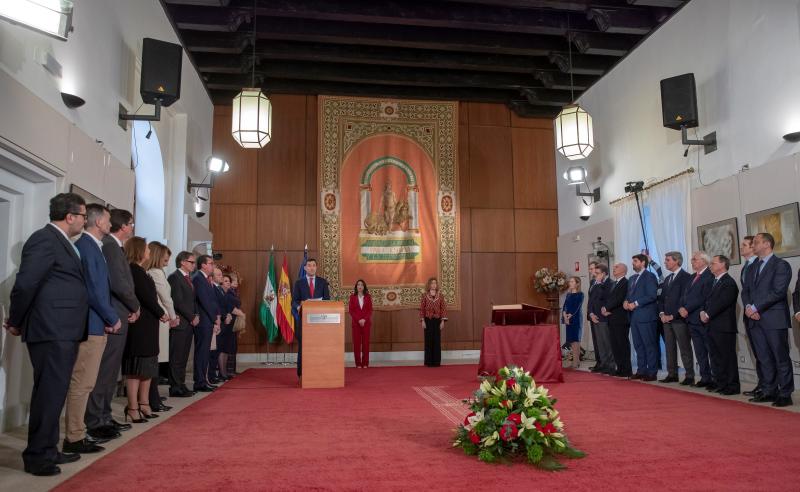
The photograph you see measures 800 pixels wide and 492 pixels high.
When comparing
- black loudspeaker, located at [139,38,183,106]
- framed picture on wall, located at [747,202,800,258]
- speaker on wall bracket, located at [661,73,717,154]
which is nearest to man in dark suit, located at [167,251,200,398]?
A: black loudspeaker, located at [139,38,183,106]

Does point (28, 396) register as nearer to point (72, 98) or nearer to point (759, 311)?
point (72, 98)

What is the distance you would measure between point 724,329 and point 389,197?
591 cm

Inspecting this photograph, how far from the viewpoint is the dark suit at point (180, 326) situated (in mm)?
4695

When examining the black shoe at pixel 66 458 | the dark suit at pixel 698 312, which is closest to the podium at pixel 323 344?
the black shoe at pixel 66 458

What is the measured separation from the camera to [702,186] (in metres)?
6.66

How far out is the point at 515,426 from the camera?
266 centimetres

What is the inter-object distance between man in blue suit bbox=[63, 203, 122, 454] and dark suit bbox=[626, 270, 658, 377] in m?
5.51

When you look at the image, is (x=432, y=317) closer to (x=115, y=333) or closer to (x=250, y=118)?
(x=250, y=118)

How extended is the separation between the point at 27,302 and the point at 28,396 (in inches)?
62.6

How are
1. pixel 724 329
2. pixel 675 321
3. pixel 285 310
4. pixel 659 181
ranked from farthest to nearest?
pixel 285 310
pixel 659 181
pixel 675 321
pixel 724 329

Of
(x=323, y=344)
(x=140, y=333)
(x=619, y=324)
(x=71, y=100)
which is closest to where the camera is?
(x=140, y=333)

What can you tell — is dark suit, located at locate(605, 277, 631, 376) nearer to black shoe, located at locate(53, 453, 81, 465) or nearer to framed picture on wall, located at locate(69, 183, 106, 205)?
framed picture on wall, located at locate(69, 183, 106, 205)

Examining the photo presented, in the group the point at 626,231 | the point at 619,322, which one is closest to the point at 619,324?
the point at 619,322

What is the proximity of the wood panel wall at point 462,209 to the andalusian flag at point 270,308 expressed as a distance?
1.33 feet
